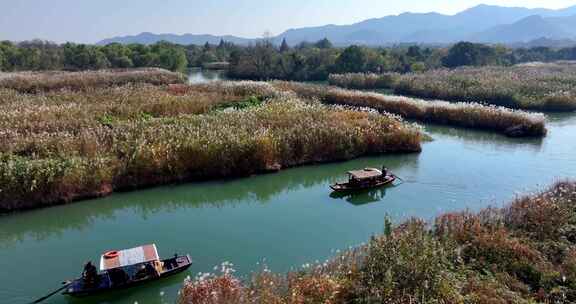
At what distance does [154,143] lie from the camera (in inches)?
685

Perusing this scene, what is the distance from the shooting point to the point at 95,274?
9570 millimetres

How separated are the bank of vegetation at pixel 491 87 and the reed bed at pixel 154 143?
16042 mm

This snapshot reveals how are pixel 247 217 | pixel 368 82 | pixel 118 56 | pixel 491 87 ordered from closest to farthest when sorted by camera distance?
pixel 247 217 → pixel 491 87 → pixel 368 82 → pixel 118 56

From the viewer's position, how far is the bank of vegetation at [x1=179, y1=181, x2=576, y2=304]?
788cm

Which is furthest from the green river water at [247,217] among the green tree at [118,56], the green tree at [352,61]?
the green tree at [118,56]

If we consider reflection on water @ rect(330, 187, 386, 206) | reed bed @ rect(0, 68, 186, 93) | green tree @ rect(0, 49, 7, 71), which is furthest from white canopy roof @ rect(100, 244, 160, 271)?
green tree @ rect(0, 49, 7, 71)

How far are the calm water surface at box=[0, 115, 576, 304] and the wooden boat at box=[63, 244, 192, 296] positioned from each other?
286 mm

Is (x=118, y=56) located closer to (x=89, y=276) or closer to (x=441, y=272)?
(x=89, y=276)

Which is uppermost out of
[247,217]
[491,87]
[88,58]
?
[88,58]

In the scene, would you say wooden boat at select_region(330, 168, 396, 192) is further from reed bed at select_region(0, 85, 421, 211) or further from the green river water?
reed bed at select_region(0, 85, 421, 211)

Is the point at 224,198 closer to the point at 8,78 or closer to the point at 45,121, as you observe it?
the point at 45,121

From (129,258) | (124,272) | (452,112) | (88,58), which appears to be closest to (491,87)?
(452,112)

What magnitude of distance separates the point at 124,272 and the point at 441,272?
22.0ft

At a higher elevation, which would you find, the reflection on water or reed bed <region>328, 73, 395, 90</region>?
reed bed <region>328, 73, 395, 90</region>
